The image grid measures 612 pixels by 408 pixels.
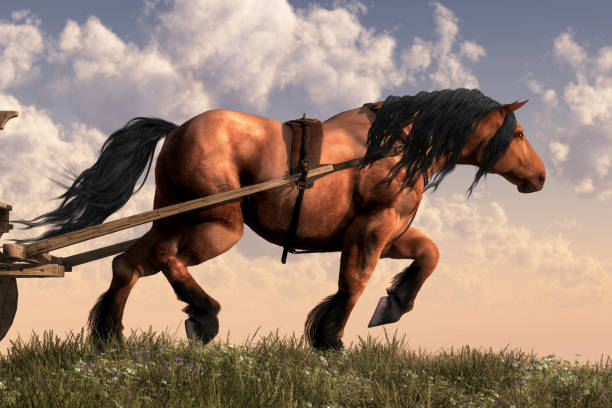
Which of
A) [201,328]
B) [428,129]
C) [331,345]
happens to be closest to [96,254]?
[201,328]

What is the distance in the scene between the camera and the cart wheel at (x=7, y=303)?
563cm

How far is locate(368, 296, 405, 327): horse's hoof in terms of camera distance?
6.41 metres

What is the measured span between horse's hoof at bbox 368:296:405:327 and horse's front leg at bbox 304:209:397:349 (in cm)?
77

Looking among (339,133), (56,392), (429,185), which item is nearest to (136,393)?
(56,392)

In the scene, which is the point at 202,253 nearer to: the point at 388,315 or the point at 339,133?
the point at 339,133

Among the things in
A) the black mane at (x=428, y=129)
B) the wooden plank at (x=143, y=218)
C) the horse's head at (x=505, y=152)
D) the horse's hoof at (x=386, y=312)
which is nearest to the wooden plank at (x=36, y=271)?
the wooden plank at (x=143, y=218)

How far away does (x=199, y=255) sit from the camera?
5.39 m

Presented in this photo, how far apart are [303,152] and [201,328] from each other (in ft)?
5.46

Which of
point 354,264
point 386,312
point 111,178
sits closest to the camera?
point 354,264

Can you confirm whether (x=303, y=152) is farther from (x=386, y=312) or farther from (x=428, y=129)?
(x=386, y=312)

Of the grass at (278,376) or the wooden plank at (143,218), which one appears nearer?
the grass at (278,376)

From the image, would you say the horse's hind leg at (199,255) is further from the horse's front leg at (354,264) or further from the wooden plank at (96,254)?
the horse's front leg at (354,264)

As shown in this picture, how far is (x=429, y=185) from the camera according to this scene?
606cm

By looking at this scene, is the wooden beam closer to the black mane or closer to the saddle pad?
the saddle pad
